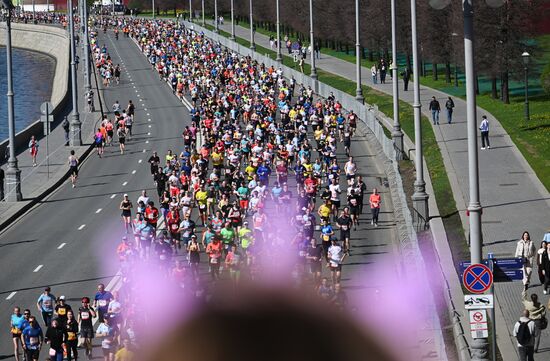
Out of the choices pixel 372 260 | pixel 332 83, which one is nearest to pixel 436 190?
pixel 372 260

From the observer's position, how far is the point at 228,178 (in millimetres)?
42000

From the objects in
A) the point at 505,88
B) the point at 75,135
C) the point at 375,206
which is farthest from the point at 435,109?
the point at 375,206

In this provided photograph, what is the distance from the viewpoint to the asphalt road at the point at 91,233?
102 feet

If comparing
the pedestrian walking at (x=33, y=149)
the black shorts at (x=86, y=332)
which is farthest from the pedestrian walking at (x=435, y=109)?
the black shorts at (x=86, y=332)

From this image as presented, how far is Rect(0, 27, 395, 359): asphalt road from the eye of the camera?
30.9 metres

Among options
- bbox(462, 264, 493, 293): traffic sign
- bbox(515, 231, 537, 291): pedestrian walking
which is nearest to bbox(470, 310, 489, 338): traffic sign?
bbox(462, 264, 493, 293): traffic sign

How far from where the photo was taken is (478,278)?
18422mm

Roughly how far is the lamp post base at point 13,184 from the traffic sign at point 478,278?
29.8 metres

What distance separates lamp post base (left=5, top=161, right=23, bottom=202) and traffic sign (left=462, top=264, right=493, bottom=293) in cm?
2976

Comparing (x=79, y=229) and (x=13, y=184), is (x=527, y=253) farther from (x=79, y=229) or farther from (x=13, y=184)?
(x=13, y=184)

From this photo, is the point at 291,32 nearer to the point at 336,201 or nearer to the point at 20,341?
the point at 336,201

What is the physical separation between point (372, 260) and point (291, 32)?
4331 inches

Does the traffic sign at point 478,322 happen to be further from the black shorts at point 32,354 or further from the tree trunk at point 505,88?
the tree trunk at point 505,88

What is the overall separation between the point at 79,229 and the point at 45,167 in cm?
1521
